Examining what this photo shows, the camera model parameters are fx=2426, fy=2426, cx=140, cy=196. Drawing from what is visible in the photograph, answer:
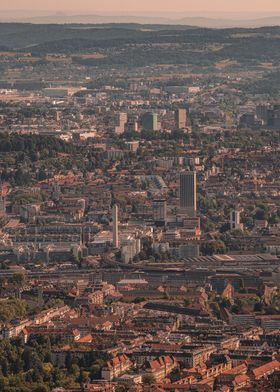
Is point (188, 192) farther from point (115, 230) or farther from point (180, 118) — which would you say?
point (180, 118)

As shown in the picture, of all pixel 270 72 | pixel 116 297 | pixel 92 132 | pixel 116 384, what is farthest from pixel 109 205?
pixel 270 72

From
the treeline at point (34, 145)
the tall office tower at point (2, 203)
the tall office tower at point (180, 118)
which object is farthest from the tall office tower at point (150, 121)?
the tall office tower at point (2, 203)

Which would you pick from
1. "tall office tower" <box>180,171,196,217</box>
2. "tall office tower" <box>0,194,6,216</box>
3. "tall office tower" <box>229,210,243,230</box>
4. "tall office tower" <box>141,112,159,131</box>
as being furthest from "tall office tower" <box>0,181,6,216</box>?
"tall office tower" <box>141,112,159,131</box>

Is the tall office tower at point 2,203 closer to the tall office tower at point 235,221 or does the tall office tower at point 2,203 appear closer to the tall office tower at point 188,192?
the tall office tower at point 188,192

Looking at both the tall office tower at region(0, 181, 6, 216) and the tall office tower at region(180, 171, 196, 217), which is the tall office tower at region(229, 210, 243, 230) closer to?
the tall office tower at region(180, 171, 196, 217)

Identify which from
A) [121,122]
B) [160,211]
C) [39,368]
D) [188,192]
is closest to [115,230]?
[160,211]

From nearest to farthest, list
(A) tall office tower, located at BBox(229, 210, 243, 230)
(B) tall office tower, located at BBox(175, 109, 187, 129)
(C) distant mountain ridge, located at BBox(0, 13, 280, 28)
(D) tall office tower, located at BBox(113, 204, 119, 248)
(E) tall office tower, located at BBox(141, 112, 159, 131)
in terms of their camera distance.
→ (D) tall office tower, located at BBox(113, 204, 119, 248) < (A) tall office tower, located at BBox(229, 210, 243, 230) < (E) tall office tower, located at BBox(141, 112, 159, 131) < (B) tall office tower, located at BBox(175, 109, 187, 129) < (C) distant mountain ridge, located at BBox(0, 13, 280, 28)

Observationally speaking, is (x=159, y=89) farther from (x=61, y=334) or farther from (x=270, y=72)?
(x=61, y=334)
